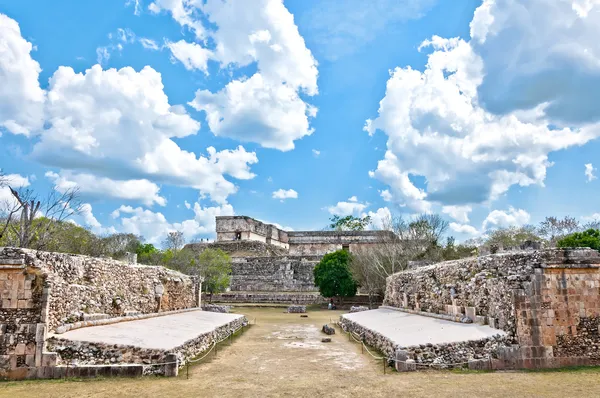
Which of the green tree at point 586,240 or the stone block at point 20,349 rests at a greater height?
the green tree at point 586,240

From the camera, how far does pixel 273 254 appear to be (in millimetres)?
46375

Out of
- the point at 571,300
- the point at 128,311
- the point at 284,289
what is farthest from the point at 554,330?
the point at 284,289

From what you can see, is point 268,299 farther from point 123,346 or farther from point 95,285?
point 123,346

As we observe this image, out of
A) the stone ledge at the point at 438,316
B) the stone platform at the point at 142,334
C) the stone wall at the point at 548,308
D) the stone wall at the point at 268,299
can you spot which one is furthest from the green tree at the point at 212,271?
the stone wall at the point at 548,308

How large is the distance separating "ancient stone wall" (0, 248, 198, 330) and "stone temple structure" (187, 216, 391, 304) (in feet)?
59.0

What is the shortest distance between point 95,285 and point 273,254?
3611 cm

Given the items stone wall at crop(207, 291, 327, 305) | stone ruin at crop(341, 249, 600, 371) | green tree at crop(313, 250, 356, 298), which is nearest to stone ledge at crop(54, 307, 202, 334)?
stone ruin at crop(341, 249, 600, 371)

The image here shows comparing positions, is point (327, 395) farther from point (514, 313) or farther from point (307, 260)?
point (307, 260)

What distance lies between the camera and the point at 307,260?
40969mm

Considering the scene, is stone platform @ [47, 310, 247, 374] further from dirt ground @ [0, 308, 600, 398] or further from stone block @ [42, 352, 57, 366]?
dirt ground @ [0, 308, 600, 398]

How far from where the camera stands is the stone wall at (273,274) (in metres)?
38.7

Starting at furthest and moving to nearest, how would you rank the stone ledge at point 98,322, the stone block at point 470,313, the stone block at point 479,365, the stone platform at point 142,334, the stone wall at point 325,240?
the stone wall at point 325,240
the stone block at point 470,313
the stone ledge at point 98,322
the stone platform at point 142,334
the stone block at point 479,365

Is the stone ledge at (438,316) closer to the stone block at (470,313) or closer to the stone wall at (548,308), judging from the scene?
the stone block at (470,313)

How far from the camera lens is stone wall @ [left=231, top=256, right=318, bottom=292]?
1523 inches
